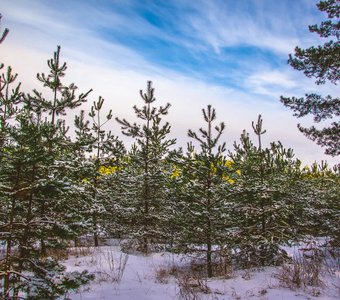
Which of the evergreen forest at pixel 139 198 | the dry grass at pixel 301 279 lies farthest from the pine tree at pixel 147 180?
the dry grass at pixel 301 279

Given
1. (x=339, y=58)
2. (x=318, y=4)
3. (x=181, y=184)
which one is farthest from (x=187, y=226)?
(x=318, y=4)

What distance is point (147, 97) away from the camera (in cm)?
1253

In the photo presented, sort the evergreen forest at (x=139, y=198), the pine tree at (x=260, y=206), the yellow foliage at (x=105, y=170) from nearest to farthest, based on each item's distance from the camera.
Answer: the evergreen forest at (x=139, y=198)
the pine tree at (x=260, y=206)
the yellow foliage at (x=105, y=170)

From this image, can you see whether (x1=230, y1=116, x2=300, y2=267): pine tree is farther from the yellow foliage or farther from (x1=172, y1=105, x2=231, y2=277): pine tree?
the yellow foliage

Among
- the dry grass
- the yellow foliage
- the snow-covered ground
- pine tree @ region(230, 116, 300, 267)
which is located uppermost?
the yellow foliage

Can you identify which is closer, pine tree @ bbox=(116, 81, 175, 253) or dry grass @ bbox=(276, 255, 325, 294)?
dry grass @ bbox=(276, 255, 325, 294)

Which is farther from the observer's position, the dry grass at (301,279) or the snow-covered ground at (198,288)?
the dry grass at (301,279)

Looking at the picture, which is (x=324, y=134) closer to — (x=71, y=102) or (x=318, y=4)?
(x=318, y=4)

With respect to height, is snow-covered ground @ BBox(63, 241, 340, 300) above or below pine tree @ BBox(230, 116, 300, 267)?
below

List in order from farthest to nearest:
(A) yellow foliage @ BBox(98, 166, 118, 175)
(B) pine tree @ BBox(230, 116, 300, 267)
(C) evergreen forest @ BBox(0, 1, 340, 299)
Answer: (A) yellow foliage @ BBox(98, 166, 118, 175)
(B) pine tree @ BBox(230, 116, 300, 267)
(C) evergreen forest @ BBox(0, 1, 340, 299)

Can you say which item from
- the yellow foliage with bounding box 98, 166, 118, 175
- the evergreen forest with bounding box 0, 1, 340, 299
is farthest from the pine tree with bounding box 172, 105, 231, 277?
the yellow foliage with bounding box 98, 166, 118, 175

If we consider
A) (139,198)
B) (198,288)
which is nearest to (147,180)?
(139,198)

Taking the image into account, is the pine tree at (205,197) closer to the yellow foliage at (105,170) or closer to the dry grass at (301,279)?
the dry grass at (301,279)

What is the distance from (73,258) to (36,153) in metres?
7.02
